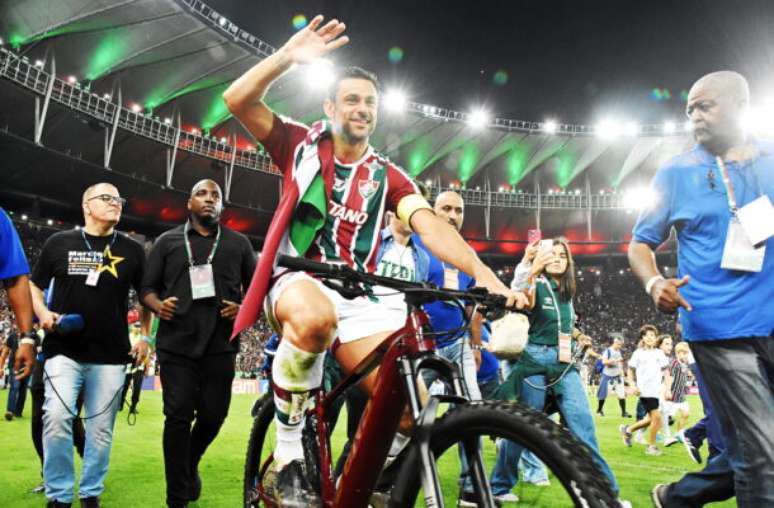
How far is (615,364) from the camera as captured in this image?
590 inches

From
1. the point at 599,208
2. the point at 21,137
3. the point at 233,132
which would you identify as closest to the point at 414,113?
the point at 233,132

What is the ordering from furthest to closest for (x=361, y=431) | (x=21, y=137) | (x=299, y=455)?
1. (x=21, y=137)
2. (x=299, y=455)
3. (x=361, y=431)

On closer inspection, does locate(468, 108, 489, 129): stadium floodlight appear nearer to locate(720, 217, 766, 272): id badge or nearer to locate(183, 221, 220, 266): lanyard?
locate(183, 221, 220, 266): lanyard

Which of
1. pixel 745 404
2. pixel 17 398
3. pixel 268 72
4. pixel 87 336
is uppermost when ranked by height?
pixel 268 72

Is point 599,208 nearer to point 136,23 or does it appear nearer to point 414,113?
point 414,113

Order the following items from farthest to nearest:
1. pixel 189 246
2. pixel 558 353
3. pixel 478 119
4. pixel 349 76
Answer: pixel 478 119 → pixel 558 353 → pixel 189 246 → pixel 349 76

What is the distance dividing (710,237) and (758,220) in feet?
0.73

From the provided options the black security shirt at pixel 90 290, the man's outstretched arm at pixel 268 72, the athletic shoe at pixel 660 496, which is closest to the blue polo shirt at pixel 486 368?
the athletic shoe at pixel 660 496

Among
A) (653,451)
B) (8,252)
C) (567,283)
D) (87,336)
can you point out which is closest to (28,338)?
(8,252)

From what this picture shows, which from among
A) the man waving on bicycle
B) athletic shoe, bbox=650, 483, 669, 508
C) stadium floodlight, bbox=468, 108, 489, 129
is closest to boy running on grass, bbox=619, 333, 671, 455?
athletic shoe, bbox=650, 483, 669, 508

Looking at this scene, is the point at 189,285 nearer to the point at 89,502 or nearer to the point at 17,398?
the point at 89,502

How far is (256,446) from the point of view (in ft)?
11.5

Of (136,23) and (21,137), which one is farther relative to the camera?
(136,23)

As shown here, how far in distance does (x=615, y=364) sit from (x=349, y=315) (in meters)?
13.7
